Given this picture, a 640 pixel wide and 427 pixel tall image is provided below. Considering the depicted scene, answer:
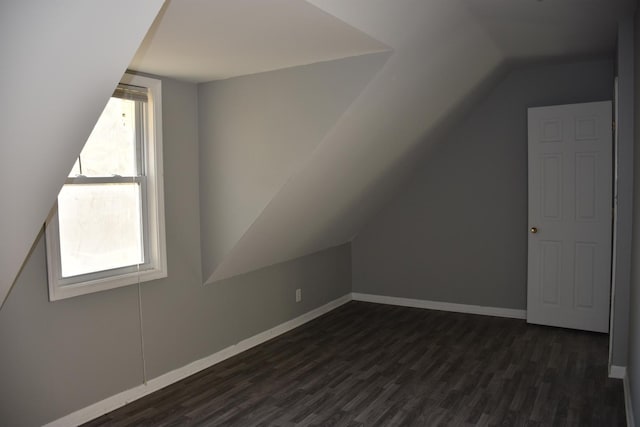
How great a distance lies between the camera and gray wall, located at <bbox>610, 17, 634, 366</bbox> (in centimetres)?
348

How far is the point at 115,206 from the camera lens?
132 inches

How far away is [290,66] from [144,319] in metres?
2.01

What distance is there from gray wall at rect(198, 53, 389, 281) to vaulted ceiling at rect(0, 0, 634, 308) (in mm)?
16

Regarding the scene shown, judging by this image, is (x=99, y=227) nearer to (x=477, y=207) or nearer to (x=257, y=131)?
(x=257, y=131)

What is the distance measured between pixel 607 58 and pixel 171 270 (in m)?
4.31

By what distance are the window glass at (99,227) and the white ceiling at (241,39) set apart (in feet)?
2.79

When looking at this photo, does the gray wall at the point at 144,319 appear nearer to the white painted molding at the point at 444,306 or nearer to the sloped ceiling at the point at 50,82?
the sloped ceiling at the point at 50,82

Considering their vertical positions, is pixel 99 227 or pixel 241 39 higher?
pixel 241 39

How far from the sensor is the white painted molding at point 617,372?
3.61 meters

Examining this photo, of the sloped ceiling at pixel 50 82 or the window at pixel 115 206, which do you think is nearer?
the sloped ceiling at pixel 50 82

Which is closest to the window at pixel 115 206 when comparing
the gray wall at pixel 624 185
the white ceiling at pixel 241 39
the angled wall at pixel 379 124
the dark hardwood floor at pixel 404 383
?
the white ceiling at pixel 241 39

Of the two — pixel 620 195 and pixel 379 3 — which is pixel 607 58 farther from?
pixel 379 3

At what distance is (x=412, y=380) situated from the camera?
3715 mm

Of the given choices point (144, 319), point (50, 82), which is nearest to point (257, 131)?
point (144, 319)
